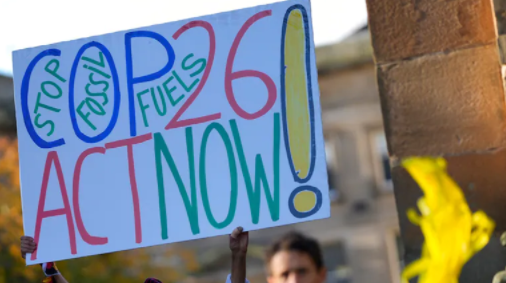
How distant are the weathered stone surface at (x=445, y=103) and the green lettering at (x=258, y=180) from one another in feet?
2.23

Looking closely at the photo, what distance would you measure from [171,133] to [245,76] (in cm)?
32

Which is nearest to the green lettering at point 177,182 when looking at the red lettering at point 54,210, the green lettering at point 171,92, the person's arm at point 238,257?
the green lettering at point 171,92

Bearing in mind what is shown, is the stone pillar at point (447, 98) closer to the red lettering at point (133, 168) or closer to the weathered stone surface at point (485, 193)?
the weathered stone surface at point (485, 193)

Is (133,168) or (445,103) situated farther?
(445,103)

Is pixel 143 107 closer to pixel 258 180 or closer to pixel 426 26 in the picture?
pixel 258 180

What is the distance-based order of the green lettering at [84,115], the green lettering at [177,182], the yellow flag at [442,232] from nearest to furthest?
the yellow flag at [442,232]
the green lettering at [177,182]
the green lettering at [84,115]

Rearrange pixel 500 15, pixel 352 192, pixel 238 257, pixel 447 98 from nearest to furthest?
pixel 238 257, pixel 500 15, pixel 447 98, pixel 352 192

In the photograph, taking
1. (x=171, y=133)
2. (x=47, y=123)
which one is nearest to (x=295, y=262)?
(x=171, y=133)

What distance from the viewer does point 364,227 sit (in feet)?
82.0

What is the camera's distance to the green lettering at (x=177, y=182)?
12.3ft

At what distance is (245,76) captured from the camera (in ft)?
12.5

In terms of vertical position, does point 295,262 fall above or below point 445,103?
below

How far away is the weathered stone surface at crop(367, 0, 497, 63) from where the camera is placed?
4.15 metres

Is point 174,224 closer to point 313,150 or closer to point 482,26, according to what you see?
point 313,150
